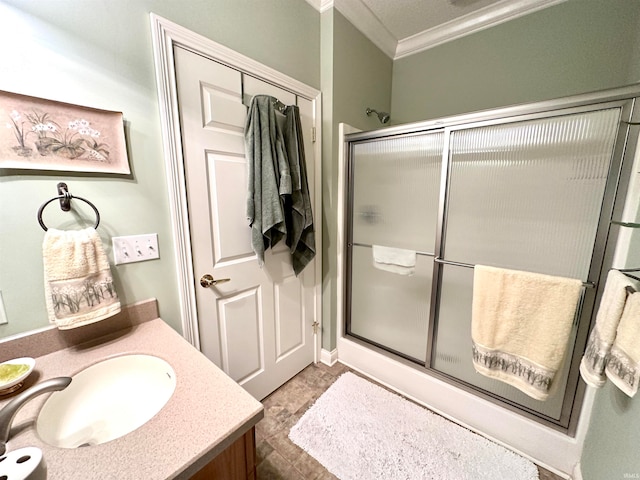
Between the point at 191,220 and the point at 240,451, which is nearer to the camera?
the point at 240,451

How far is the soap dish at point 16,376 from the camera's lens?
0.67m

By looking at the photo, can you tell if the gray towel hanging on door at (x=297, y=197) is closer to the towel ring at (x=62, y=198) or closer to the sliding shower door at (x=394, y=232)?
the sliding shower door at (x=394, y=232)

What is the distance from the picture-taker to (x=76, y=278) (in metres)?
0.81

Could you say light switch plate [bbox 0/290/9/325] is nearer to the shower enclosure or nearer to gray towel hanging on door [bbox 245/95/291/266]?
gray towel hanging on door [bbox 245/95/291/266]

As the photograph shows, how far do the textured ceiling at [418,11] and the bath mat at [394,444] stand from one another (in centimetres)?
253

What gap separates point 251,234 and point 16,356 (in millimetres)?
931

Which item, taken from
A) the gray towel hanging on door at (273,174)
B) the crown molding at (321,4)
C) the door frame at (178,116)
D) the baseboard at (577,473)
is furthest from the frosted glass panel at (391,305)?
the crown molding at (321,4)

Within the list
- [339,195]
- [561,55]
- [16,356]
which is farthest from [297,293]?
[561,55]

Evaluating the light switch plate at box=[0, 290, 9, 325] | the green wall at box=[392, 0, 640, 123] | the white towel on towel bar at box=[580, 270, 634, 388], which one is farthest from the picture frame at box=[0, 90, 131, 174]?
the green wall at box=[392, 0, 640, 123]

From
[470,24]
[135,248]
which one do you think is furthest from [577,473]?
[470,24]

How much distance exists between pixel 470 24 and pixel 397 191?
4.19 feet

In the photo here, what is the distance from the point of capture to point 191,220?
1168mm

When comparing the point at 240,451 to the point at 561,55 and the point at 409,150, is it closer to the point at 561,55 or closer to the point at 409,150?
the point at 409,150

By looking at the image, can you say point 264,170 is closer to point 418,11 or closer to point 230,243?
point 230,243
